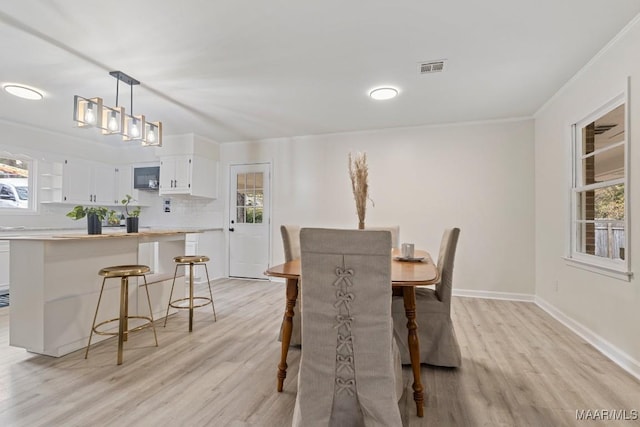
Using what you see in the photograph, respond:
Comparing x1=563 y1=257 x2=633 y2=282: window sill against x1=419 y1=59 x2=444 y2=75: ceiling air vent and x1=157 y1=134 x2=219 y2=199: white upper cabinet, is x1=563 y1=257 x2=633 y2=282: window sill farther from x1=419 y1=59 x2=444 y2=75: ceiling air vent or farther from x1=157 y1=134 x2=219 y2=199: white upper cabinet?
x1=157 y1=134 x2=219 y2=199: white upper cabinet

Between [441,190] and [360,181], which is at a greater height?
[441,190]

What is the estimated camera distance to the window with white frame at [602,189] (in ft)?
8.46

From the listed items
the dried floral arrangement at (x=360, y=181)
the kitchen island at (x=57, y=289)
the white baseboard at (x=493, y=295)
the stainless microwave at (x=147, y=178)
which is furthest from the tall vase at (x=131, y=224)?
the white baseboard at (x=493, y=295)

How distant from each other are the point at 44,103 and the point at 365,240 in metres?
4.51

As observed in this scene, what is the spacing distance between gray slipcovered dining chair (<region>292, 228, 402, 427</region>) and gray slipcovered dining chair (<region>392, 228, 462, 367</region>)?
0.88m

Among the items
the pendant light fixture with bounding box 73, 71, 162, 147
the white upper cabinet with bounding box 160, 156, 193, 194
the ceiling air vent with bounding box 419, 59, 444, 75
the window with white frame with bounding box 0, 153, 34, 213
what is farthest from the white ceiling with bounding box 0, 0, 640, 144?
the white upper cabinet with bounding box 160, 156, 193, 194

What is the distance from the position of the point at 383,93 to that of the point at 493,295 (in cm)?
305

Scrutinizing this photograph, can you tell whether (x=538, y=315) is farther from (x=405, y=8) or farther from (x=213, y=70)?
(x=213, y=70)

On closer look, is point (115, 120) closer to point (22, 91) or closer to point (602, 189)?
point (22, 91)

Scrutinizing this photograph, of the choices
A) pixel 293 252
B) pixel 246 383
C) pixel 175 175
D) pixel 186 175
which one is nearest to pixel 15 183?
pixel 175 175

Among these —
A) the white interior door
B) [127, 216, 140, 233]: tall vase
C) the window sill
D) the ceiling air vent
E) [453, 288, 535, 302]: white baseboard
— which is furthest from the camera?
the white interior door

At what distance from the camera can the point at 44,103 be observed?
393 cm

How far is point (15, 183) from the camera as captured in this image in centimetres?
502

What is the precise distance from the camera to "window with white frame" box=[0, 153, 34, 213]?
192 inches
